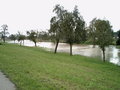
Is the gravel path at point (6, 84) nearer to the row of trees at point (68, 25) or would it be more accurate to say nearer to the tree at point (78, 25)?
the row of trees at point (68, 25)

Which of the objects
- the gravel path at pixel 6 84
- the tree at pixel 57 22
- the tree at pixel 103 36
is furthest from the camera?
the tree at pixel 57 22

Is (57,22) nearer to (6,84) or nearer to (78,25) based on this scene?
(78,25)

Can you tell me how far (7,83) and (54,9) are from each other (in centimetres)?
2831

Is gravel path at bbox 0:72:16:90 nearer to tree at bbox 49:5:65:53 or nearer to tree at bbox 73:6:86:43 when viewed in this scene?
tree at bbox 73:6:86:43

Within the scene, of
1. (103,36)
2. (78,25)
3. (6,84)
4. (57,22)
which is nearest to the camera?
(6,84)

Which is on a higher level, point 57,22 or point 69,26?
point 57,22

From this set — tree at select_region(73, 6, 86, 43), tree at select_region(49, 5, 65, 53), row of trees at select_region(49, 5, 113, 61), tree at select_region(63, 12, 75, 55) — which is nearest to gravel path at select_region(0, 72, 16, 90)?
row of trees at select_region(49, 5, 113, 61)

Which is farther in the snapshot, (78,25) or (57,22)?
(57,22)

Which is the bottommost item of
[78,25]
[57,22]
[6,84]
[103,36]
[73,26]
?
[6,84]

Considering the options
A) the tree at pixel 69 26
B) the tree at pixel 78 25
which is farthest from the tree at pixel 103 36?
the tree at pixel 69 26

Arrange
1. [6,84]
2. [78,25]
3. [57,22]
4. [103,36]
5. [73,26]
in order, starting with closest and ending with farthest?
1. [6,84]
2. [103,36]
3. [78,25]
4. [73,26]
5. [57,22]

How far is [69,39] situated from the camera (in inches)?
1321

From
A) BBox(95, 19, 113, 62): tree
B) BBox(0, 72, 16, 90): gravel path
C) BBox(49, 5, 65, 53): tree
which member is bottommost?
BBox(0, 72, 16, 90): gravel path

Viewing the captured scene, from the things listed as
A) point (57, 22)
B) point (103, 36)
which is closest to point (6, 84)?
point (103, 36)
